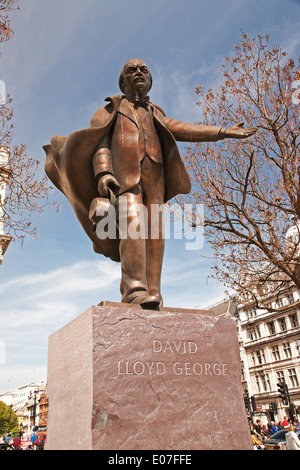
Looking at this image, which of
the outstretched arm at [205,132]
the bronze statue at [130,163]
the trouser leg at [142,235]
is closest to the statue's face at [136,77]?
the bronze statue at [130,163]

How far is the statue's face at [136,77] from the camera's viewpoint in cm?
405

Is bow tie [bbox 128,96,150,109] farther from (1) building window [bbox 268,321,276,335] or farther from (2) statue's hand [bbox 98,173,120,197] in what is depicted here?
(1) building window [bbox 268,321,276,335]

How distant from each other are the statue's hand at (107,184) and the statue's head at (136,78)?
1.06 meters

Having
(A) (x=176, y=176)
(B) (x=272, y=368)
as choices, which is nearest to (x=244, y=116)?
(A) (x=176, y=176)

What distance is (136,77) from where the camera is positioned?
404cm

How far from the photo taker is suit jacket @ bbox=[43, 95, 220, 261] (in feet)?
12.1

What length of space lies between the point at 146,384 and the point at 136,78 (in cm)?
286

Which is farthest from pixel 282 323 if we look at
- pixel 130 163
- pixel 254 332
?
pixel 130 163

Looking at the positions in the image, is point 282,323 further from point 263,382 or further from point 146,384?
point 146,384

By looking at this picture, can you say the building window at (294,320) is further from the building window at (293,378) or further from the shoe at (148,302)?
the shoe at (148,302)

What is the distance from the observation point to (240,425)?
9.25ft
